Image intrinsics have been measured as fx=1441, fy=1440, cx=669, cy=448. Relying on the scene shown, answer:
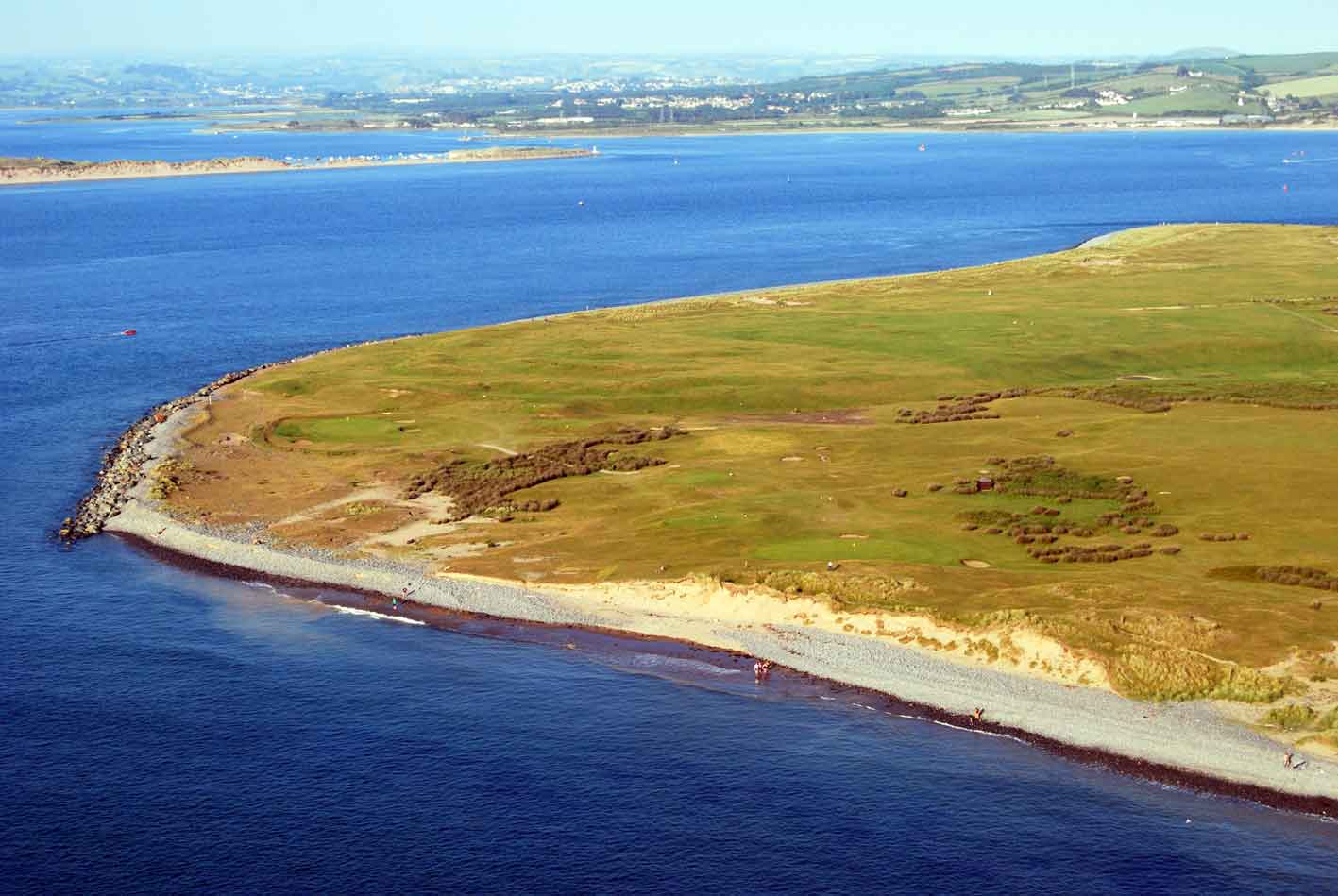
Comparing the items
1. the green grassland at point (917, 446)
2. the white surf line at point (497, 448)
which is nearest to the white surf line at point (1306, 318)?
the green grassland at point (917, 446)

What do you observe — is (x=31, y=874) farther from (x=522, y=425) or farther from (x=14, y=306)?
(x=14, y=306)

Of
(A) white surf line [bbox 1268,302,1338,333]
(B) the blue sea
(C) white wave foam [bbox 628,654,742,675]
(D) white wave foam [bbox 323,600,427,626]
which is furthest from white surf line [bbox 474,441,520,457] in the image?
(A) white surf line [bbox 1268,302,1338,333]

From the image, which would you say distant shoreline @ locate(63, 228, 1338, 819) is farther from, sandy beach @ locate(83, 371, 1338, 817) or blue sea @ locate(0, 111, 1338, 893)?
blue sea @ locate(0, 111, 1338, 893)

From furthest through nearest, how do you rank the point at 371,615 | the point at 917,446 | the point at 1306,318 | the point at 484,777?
the point at 1306,318, the point at 917,446, the point at 371,615, the point at 484,777

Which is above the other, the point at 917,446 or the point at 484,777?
the point at 917,446

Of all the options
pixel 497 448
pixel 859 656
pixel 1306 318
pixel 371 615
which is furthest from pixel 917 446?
pixel 1306 318

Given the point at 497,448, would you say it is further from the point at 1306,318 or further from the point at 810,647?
the point at 1306,318
